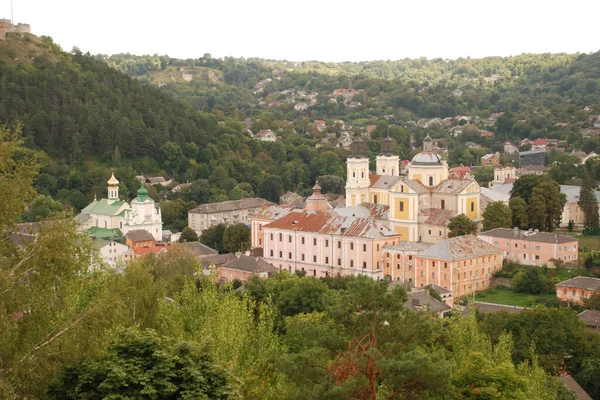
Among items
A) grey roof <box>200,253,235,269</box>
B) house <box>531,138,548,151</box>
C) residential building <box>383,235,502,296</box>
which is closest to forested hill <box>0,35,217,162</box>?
grey roof <box>200,253,235,269</box>

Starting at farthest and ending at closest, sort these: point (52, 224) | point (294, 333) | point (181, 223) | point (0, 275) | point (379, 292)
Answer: point (181, 223) → point (294, 333) → point (379, 292) → point (52, 224) → point (0, 275)

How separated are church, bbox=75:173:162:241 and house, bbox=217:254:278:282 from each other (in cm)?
990

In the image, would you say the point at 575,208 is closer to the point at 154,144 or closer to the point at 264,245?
the point at 264,245

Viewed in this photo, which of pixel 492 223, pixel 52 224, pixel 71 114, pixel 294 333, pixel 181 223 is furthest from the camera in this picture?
pixel 71 114

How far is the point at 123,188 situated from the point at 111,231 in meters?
10.6

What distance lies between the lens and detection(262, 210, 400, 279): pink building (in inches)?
1656

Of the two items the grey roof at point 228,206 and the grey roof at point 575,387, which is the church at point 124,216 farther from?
the grey roof at point 575,387

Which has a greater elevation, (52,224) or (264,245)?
(52,224)

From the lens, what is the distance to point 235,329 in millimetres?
18766

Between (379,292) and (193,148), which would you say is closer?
(379,292)

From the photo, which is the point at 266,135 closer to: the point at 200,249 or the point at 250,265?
the point at 200,249

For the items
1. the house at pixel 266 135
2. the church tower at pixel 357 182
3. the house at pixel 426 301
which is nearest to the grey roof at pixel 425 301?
the house at pixel 426 301

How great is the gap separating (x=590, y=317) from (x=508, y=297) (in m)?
5.96

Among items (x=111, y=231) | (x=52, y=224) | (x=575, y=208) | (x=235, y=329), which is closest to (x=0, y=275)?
(x=52, y=224)
